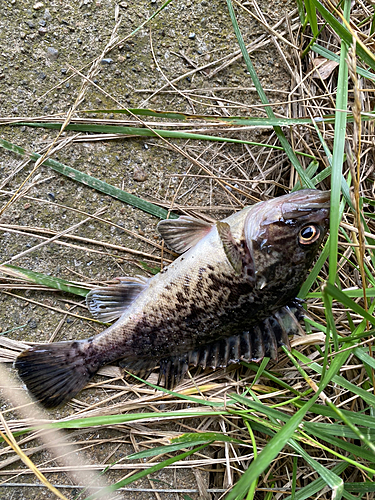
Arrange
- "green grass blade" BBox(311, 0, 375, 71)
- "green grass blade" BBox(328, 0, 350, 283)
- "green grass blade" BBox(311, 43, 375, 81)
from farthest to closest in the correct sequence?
"green grass blade" BBox(311, 43, 375, 81) → "green grass blade" BBox(311, 0, 375, 71) → "green grass blade" BBox(328, 0, 350, 283)

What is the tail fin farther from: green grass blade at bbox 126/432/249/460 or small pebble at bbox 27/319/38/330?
green grass blade at bbox 126/432/249/460

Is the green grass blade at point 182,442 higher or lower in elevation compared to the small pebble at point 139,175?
lower

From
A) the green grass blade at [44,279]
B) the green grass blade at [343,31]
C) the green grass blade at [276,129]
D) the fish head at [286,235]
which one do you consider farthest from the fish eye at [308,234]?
the green grass blade at [44,279]

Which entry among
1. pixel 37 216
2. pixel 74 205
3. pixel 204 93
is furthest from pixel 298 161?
pixel 37 216

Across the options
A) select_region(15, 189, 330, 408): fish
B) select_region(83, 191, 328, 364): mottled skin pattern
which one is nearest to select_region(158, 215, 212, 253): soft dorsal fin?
select_region(15, 189, 330, 408): fish

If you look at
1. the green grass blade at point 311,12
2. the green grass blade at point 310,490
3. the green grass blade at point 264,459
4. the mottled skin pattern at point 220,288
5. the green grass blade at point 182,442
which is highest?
the green grass blade at point 311,12

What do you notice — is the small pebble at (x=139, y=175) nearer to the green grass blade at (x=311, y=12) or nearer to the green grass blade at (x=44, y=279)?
the green grass blade at (x=44, y=279)

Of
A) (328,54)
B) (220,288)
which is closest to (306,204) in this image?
(220,288)
